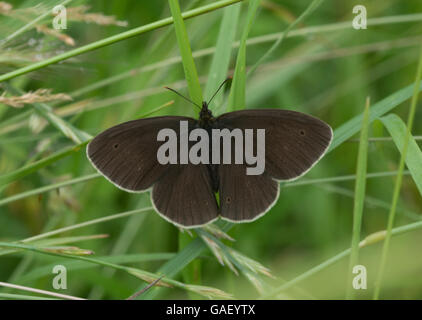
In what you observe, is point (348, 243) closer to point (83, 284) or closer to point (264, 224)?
point (264, 224)

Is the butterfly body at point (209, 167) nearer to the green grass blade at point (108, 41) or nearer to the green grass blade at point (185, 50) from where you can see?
the green grass blade at point (185, 50)

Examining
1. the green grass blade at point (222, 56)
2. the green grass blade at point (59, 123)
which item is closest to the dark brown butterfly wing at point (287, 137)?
the green grass blade at point (222, 56)

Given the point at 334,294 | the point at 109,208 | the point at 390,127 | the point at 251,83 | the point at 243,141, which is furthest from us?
the point at 251,83

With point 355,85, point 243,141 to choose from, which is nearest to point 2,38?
point 243,141

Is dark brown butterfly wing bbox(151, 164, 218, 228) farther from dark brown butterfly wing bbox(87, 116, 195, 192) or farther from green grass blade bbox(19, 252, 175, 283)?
green grass blade bbox(19, 252, 175, 283)

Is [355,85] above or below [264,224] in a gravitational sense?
above

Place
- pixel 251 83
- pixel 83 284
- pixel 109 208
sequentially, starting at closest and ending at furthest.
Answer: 1. pixel 83 284
2. pixel 109 208
3. pixel 251 83

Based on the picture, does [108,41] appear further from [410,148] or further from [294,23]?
[410,148]
